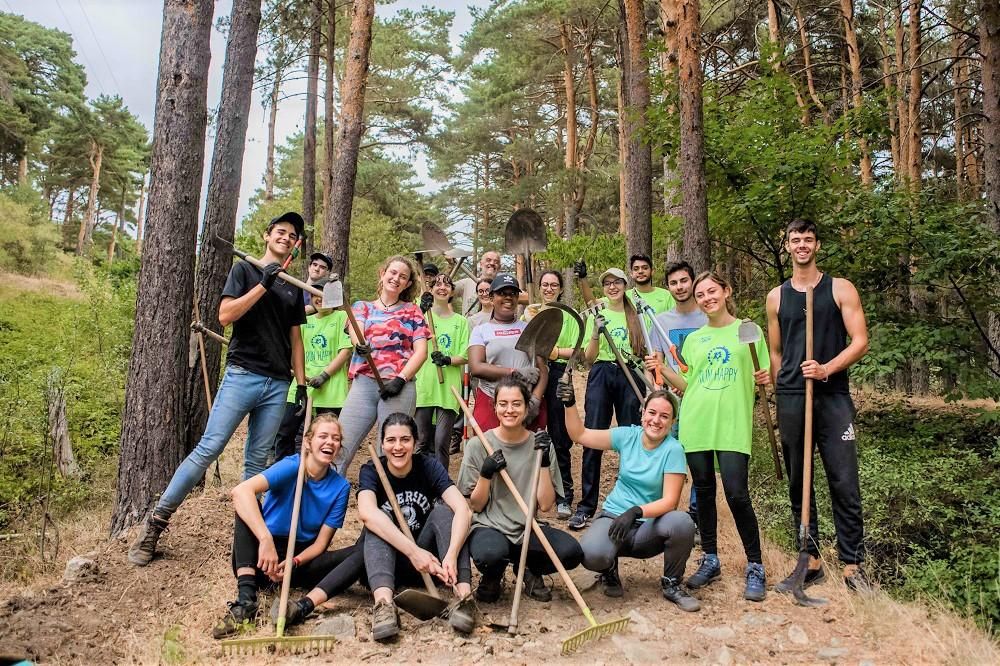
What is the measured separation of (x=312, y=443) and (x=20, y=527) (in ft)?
18.6

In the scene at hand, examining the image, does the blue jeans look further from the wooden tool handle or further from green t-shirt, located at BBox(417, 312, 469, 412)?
green t-shirt, located at BBox(417, 312, 469, 412)

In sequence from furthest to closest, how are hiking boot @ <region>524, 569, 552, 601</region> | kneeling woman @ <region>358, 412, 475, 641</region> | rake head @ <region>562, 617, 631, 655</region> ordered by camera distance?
hiking boot @ <region>524, 569, 552, 601</region> → kneeling woman @ <region>358, 412, 475, 641</region> → rake head @ <region>562, 617, 631, 655</region>

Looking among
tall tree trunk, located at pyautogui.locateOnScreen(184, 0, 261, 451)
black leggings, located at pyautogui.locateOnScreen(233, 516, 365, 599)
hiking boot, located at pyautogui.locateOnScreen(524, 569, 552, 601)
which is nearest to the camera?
black leggings, located at pyautogui.locateOnScreen(233, 516, 365, 599)

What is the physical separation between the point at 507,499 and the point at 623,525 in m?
0.65

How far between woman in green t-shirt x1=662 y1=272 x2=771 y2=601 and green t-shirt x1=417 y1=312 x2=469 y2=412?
1869 mm

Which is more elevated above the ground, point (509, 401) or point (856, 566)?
point (509, 401)

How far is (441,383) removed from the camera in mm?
5305

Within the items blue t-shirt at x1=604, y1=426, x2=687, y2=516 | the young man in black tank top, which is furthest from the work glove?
the young man in black tank top

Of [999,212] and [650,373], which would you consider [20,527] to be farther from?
[999,212]

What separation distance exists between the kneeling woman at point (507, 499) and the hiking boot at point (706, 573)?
725mm

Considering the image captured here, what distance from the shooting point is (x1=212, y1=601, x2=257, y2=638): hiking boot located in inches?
131

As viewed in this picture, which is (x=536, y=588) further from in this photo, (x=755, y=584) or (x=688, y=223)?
(x=688, y=223)

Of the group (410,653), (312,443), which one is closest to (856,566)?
(410,653)

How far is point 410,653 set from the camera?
3207mm
